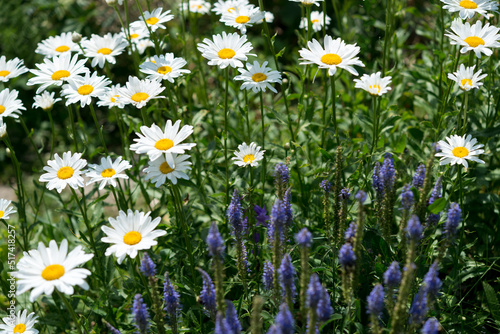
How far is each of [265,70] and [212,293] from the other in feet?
5.28

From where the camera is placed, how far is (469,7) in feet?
10.4

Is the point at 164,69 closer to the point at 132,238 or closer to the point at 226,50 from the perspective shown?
the point at 226,50

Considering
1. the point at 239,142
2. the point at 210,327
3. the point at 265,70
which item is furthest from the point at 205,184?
the point at 210,327

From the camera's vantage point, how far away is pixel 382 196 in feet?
8.32

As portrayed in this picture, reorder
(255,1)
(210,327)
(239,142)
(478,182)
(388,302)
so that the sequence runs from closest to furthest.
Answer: (388,302)
(210,327)
(478,182)
(239,142)
(255,1)

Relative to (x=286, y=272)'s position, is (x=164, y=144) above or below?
above

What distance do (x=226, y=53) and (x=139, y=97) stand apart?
0.66 metres

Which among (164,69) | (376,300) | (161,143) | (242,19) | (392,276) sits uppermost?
(242,19)

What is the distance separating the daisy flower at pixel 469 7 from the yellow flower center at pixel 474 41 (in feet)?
0.48

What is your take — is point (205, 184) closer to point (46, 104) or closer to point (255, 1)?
point (46, 104)

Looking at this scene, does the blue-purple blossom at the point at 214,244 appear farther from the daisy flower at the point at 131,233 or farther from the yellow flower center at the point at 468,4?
the yellow flower center at the point at 468,4

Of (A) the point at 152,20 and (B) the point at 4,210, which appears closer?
(B) the point at 4,210

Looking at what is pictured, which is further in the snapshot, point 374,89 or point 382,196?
point 374,89

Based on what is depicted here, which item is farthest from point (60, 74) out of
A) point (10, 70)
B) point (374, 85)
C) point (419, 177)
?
point (419, 177)
